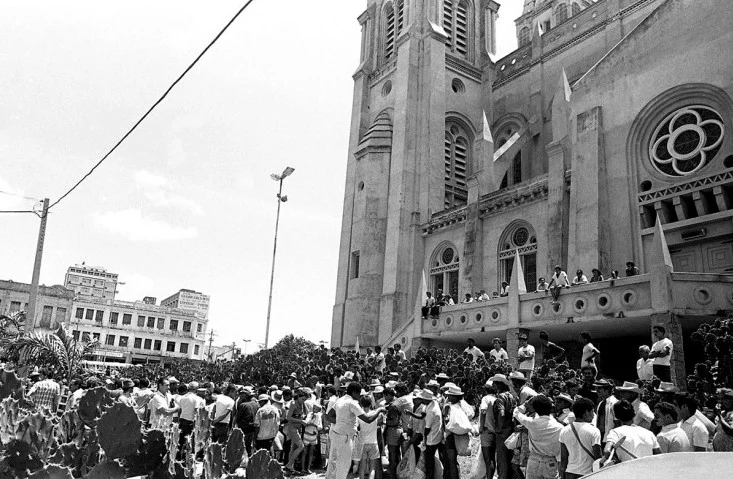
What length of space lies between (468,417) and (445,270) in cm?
1894

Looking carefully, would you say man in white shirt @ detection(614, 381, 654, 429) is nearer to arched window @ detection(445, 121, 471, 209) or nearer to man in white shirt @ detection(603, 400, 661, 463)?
man in white shirt @ detection(603, 400, 661, 463)

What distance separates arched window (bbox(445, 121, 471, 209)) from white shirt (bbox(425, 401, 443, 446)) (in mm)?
22768

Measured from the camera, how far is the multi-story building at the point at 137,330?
58969 mm

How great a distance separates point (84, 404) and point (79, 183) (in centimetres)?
1111

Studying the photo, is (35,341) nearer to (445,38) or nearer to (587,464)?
(587,464)

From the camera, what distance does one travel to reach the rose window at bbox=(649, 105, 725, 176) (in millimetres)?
17094

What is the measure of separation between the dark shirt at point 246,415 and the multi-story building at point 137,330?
5150cm

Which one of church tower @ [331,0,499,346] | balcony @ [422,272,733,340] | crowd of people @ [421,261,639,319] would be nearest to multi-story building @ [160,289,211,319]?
church tower @ [331,0,499,346]

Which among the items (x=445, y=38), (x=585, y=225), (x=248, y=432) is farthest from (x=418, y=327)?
(x=445, y=38)

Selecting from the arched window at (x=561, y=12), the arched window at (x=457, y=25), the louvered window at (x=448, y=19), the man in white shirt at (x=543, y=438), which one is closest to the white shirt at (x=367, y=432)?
the man in white shirt at (x=543, y=438)

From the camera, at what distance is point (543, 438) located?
646 centimetres

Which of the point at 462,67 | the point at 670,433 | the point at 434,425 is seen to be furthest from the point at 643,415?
the point at 462,67

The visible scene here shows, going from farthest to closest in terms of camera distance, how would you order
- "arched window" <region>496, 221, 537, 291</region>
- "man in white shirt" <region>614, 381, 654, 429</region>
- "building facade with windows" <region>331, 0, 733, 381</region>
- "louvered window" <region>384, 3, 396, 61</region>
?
1. "louvered window" <region>384, 3, 396, 61</region>
2. "arched window" <region>496, 221, 537, 291</region>
3. "building facade with windows" <region>331, 0, 733, 381</region>
4. "man in white shirt" <region>614, 381, 654, 429</region>

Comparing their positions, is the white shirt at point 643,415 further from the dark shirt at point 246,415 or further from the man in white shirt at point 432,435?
the dark shirt at point 246,415
